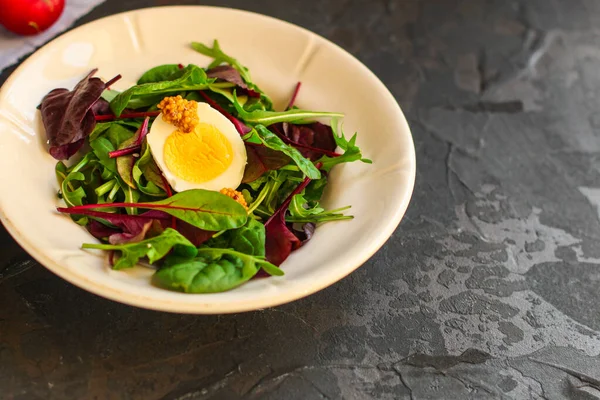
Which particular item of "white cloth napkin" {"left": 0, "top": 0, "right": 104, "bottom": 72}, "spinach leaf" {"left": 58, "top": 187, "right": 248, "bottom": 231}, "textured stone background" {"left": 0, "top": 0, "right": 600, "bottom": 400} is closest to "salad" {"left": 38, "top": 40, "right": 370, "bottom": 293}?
"spinach leaf" {"left": 58, "top": 187, "right": 248, "bottom": 231}

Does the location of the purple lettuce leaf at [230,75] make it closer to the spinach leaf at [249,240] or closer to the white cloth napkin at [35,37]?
the spinach leaf at [249,240]

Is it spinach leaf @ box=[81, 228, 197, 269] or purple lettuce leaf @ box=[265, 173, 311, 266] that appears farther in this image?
purple lettuce leaf @ box=[265, 173, 311, 266]

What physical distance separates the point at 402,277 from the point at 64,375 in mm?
884

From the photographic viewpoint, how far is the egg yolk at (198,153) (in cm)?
149

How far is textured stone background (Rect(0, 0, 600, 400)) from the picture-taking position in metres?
1.37

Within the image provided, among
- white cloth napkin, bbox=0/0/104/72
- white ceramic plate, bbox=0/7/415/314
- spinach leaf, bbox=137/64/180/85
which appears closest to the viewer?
white ceramic plate, bbox=0/7/415/314

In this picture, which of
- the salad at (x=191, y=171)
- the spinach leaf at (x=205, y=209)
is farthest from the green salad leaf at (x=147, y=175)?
the spinach leaf at (x=205, y=209)

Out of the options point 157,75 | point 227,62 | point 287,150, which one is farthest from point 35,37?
point 287,150

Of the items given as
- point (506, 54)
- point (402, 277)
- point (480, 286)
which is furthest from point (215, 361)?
point (506, 54)

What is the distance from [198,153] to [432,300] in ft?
2.39

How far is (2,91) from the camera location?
150 cm

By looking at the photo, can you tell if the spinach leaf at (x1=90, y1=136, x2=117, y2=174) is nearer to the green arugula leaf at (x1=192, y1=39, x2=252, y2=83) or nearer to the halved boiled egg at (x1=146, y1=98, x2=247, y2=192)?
the halved boiled egg at (x1=146, y1=98, x2=247, y2=192)

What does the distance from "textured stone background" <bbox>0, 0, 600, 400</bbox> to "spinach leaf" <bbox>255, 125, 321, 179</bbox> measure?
325 mm

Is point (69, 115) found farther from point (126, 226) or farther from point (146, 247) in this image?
point (146, 247)
